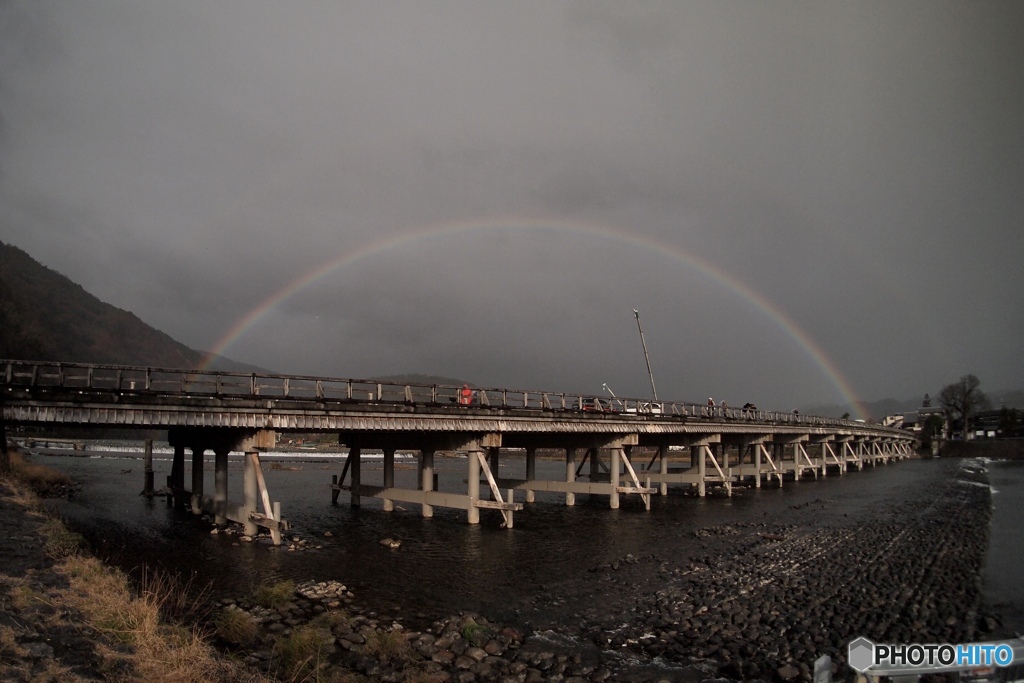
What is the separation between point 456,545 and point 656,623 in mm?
12243

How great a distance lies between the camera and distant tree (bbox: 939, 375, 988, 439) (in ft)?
538

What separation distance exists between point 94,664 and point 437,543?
1837 centimetres

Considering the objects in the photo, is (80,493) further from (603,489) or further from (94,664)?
(94,664)

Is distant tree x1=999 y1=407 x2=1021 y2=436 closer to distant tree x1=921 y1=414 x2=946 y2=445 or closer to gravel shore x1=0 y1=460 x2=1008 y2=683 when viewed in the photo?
distant tree x1=921 y1=414 x2=946 y2=445

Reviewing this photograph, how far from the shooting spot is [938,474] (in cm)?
7794

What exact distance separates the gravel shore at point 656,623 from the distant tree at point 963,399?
6736 inches

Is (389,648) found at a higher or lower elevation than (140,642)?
lower

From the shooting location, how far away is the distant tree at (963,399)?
538ft

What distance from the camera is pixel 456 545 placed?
26.5 metres

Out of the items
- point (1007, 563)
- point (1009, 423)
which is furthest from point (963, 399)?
point (1007, 563)

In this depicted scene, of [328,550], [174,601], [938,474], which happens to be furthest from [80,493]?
[938,474]

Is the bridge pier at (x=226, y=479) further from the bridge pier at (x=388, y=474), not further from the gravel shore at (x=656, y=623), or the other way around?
the gravel shore at (x=656, y=623)
